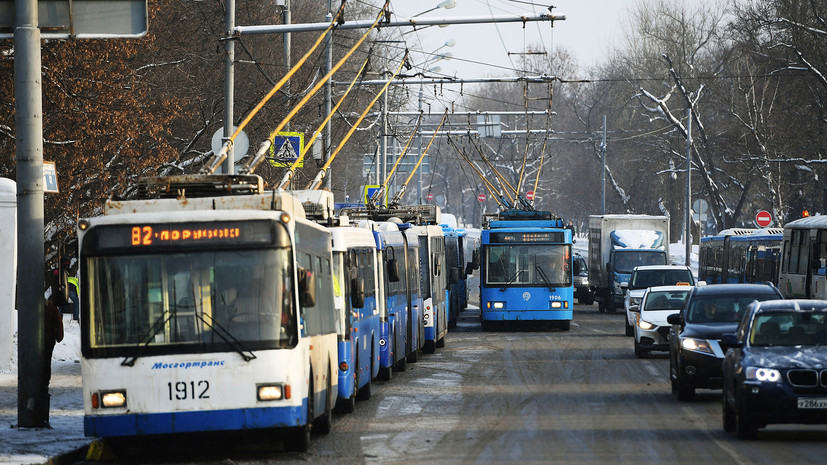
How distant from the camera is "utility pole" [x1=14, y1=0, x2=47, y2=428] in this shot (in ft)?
51.1

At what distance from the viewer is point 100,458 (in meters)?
14.3

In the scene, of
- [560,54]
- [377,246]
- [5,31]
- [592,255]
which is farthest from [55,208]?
[560,54]

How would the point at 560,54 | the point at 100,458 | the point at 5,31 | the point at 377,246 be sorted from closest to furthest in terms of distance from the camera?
the point at 100,458, the point at 5,31, the point at 377,246, the point at 560,54

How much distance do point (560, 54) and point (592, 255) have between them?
55570 mm

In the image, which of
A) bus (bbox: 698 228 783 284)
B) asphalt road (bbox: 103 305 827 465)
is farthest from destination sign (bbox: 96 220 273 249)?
bus (bbox: 698 228 783 284)

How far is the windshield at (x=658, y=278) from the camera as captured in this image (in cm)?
3822

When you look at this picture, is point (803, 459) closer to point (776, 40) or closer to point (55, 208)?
point (55, 208)

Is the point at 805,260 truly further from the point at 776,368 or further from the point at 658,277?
the point at 776,368

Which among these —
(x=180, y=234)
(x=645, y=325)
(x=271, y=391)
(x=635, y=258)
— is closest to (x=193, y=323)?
(x=180, y=234)

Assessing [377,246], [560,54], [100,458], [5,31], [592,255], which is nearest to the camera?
[100,458]

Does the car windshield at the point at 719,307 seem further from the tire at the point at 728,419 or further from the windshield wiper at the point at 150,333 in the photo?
the windshield wiper at the point at 150,333

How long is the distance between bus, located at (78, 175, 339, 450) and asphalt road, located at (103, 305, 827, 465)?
0.70 metres

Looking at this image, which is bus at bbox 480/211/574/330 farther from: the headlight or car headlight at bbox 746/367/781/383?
the headlight

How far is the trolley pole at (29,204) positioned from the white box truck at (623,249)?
108 feet
